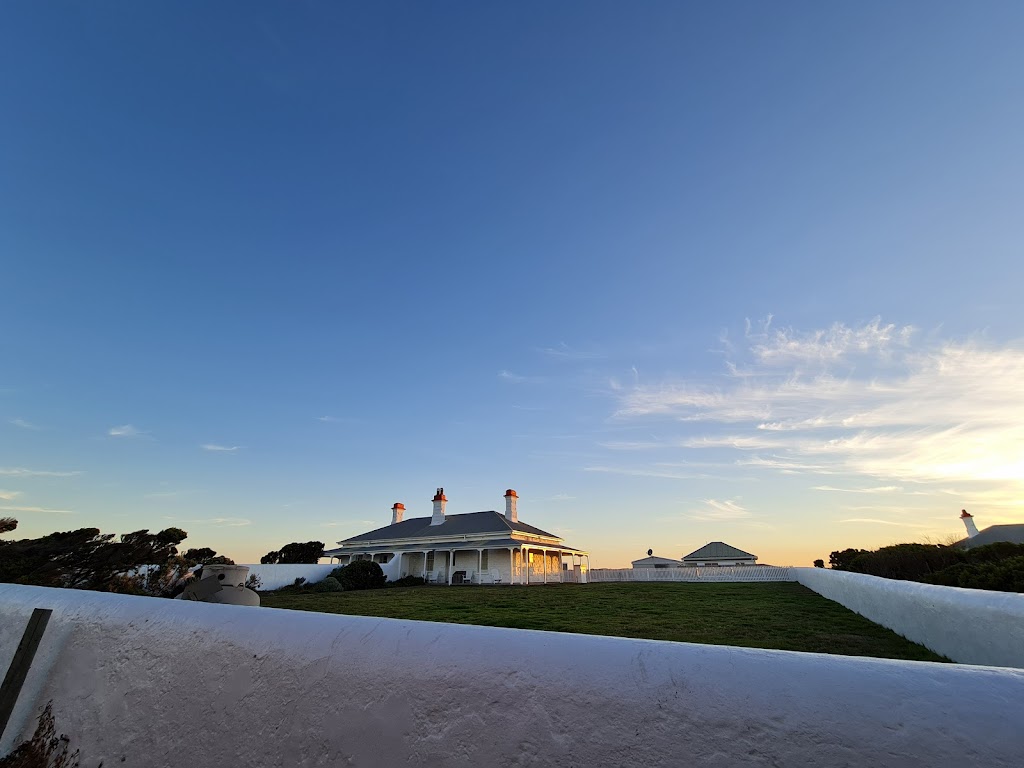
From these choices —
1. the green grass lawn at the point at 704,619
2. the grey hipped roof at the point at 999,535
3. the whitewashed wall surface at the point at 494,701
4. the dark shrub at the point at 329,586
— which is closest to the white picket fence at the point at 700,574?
the grey hipped roof at the point at 999,535

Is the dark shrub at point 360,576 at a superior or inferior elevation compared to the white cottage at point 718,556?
inferior

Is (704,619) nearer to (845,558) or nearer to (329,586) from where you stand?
(845,558)

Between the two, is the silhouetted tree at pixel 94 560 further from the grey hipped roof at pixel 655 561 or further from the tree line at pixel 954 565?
the grey hipped roof at pixel 655 561

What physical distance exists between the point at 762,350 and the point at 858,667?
1508 cm

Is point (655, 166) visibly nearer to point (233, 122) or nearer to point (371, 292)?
point (371, 292)

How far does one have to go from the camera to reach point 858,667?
2434 millimetres

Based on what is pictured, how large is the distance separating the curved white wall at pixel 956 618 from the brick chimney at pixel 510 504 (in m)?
26.8

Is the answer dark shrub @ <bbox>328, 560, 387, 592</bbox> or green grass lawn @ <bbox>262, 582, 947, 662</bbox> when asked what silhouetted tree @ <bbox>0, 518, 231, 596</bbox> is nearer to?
green grass lawn @ <bbox>262, 582, 947, 662</bbox>

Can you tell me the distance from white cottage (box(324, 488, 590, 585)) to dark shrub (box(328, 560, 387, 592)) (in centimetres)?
303

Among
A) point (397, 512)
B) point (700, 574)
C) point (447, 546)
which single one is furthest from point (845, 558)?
point (397, 512)

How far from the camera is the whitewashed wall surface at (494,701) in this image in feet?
7.08

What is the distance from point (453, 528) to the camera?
33.5 m

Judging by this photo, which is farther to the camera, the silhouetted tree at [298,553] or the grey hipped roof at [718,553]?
the grey hipped roof at [718,553]

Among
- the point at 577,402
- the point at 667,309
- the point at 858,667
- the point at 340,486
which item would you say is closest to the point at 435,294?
the point at 577,402
